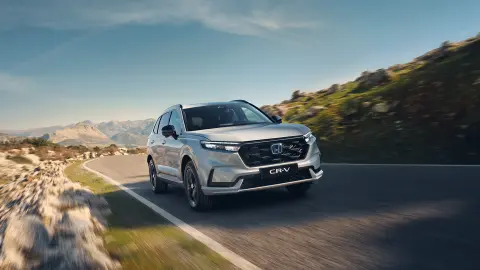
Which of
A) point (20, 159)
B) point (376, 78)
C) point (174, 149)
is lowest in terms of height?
point (20, 159)

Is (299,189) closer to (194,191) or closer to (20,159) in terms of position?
(194,191)

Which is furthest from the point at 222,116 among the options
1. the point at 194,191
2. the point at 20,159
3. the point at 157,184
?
the point at 20,159

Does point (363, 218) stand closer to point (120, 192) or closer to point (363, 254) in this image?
point (363, 254)

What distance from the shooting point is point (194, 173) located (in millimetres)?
7668

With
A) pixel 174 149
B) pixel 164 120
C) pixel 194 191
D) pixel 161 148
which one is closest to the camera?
pixel 194 191

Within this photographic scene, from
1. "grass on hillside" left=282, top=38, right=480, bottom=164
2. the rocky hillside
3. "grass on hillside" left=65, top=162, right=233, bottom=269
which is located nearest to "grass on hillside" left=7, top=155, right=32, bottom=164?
the rocky hillside

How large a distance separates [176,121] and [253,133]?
2.47m

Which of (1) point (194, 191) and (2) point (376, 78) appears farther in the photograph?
(2) point (376, 78)

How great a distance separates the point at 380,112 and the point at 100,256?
1398 centimetres

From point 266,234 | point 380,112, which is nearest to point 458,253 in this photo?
point 266,234

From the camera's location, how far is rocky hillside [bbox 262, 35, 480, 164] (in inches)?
480

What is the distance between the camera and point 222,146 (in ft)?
23.2

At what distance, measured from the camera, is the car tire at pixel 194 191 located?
7520 mm

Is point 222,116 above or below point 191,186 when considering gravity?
above
